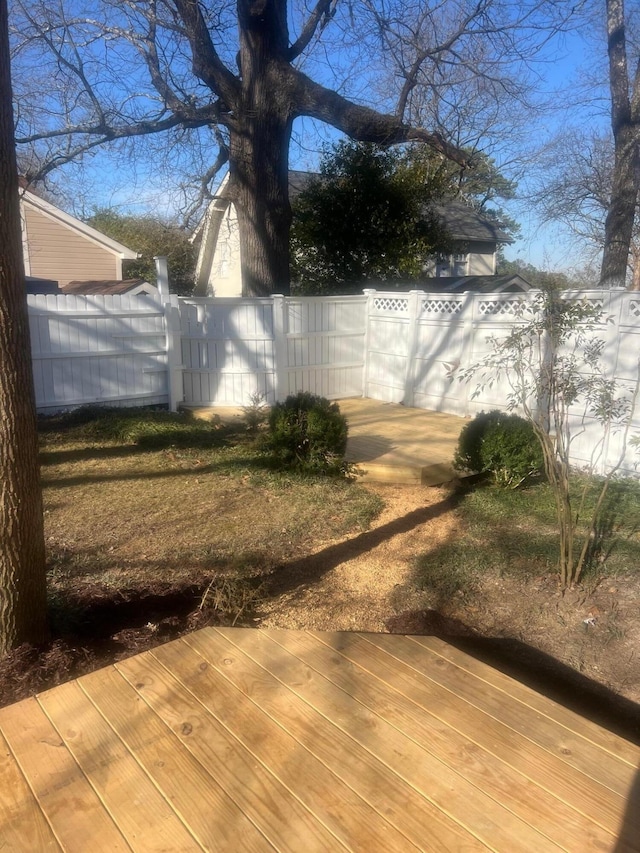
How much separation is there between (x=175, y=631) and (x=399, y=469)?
3.55 m

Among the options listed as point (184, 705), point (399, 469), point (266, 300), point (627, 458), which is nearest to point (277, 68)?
point (266, 300)

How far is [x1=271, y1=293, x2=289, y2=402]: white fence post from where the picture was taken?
31.4ft

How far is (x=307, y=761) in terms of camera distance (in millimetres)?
2084

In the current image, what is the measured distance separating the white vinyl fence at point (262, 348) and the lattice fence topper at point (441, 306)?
1cm

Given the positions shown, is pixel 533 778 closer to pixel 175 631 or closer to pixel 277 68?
pixel 175 631

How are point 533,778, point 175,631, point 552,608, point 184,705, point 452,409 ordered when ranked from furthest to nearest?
point 452,409
point 552,608
point 175,631
point 184,705
point 533,778

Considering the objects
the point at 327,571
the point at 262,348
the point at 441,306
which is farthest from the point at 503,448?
the point at 262,348

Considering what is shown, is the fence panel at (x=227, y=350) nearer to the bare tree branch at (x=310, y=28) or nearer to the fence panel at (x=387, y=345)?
the fence panel at (x=387, y=345)

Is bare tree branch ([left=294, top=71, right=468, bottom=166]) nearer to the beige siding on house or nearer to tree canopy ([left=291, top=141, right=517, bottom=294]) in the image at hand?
tree canopy ([left=291, top=141, right=517, bottom=294])

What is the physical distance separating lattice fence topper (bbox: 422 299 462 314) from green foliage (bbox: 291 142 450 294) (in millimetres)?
3424

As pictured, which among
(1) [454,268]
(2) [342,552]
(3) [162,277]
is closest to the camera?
(2) [342,552]

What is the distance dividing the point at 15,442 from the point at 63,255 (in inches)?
707

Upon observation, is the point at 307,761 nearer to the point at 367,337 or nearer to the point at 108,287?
the point at 367,337

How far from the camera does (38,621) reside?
124 inches
